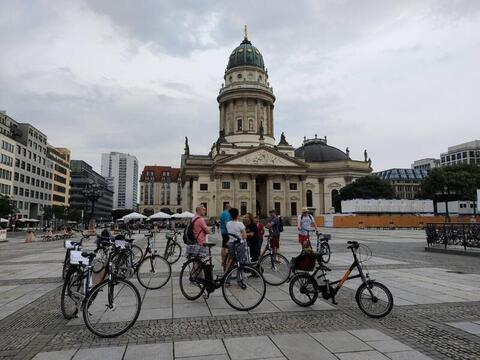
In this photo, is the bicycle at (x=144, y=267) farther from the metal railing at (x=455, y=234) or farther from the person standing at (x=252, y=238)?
the metal railing at (x=455, y=234)

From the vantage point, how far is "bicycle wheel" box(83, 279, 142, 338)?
596 cm

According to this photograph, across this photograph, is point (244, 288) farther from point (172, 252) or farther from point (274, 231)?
point (172, 252)

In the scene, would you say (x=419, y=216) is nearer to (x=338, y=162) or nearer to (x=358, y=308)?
(x=338, y=162)

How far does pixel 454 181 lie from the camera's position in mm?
66500

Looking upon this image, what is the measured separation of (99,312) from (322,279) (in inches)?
168

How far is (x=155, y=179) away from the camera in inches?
5955

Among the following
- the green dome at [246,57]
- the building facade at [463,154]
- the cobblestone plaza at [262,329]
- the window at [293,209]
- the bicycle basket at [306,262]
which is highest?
the green dome at [246,57]

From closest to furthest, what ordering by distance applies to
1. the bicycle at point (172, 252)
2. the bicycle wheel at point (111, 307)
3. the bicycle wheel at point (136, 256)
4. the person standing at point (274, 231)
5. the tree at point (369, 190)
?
the bicycle wheel at point (111, 307) < the bicycle wheel at point (136, 256) < the person standing at point (274, 231) < the bicycle at point (172, 252) < the tree at point (369, 190)

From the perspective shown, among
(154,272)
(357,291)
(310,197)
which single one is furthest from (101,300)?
(310,197)

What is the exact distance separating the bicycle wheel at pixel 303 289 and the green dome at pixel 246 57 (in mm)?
83775

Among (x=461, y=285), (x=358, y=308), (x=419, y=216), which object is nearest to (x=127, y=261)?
(x=358, y=308)

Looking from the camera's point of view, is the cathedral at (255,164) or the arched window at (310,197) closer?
the cathedral at (255,164)

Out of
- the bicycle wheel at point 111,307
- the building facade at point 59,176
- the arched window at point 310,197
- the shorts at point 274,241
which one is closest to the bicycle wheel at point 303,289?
the bicycle wheel at point 111,307

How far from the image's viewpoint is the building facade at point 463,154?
132 metres
